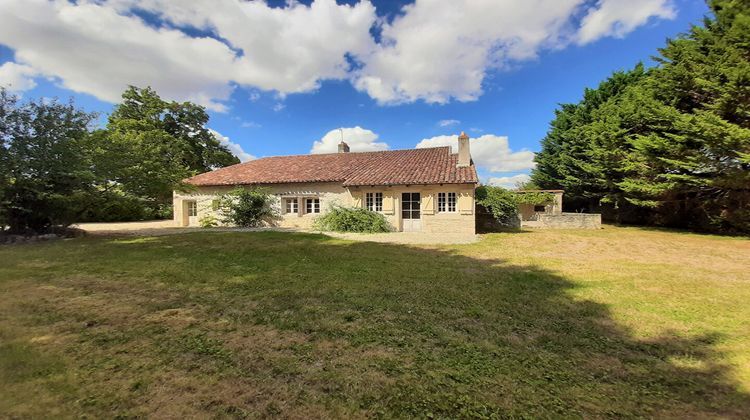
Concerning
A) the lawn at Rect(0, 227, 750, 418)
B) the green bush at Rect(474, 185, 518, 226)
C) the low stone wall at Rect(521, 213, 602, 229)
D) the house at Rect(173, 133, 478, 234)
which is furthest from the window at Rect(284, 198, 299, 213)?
the low stone wall at Rect(521, 213, 602, 229)

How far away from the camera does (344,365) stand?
300 centimetres

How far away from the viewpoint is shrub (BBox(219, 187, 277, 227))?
1734cm

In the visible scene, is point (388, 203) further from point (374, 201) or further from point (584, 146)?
point (584, 146)

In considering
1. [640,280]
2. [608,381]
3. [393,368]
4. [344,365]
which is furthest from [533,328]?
[640,280]

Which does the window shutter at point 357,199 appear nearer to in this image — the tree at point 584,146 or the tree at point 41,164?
the tree at point 41,164

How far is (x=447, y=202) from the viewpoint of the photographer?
14969 millimetres

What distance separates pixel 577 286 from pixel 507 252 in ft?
12.5

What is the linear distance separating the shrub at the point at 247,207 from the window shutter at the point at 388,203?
656cm

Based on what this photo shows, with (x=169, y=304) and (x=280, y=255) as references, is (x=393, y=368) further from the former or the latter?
(x=280, y=255)

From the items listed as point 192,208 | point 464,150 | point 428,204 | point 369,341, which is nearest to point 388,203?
point 428,204

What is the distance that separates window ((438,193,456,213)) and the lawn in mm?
7822

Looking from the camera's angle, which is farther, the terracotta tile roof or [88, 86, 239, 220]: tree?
the terracotta tile roof

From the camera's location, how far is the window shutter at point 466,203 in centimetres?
1445

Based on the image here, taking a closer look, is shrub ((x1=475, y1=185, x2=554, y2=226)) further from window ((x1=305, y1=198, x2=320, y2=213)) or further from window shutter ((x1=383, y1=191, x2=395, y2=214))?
window ((x1=305, y1=198, x2=320, y2=213))
